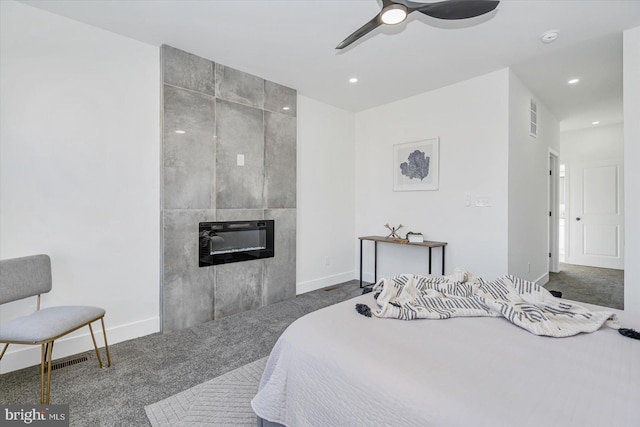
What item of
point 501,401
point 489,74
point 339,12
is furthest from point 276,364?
point 489,74

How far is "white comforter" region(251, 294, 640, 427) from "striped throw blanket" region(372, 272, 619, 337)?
0.05m

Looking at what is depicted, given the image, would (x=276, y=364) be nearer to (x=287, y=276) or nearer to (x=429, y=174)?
(x=287, y=276)

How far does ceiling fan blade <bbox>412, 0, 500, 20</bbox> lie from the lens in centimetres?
174

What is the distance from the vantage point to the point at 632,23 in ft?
8.00

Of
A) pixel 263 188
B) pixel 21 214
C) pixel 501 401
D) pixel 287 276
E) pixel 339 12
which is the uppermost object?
pixel 339 12

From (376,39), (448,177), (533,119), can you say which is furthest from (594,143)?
(376,39)

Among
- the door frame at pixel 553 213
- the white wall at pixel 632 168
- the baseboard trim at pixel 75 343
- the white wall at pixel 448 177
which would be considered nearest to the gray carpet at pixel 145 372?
the baseboard trim at pixel 75 343

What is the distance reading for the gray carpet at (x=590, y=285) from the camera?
3.73m

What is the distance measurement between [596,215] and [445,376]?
667cm

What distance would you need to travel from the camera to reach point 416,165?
4031 mm

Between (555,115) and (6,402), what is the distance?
7.13 m

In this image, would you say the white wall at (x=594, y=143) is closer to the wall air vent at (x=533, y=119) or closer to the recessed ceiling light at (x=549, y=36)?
the wall air vent at (x=533, y=119)

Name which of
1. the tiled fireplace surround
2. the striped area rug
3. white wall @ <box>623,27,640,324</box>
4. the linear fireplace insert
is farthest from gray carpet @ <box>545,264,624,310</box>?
the striped area rug

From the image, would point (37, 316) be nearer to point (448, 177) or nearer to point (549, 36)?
point (448, 177)
